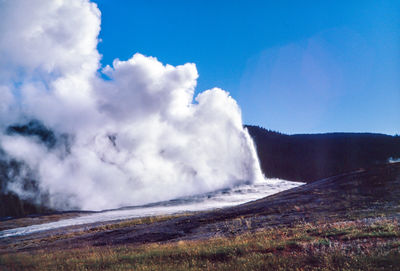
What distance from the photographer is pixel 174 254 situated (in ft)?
45.4

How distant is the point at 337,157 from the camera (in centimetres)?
19788

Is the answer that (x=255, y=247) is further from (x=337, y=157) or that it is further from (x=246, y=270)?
(x=337, y=157)

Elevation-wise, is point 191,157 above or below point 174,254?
above

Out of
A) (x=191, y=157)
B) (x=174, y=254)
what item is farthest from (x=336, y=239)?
(x=191, y=157)

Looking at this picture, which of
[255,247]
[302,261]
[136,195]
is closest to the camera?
[302,261]

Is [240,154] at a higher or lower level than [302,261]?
higher

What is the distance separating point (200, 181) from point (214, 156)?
1809 cm

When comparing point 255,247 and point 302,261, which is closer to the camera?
point 302,261

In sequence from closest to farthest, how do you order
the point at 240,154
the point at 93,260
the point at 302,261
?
the point at 302,261 < the point at 93,260 < the point at 240,154

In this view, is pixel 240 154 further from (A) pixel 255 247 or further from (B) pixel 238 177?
(A) pixel 255 247

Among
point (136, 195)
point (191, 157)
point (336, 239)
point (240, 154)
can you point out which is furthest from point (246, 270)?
point (136, 195)

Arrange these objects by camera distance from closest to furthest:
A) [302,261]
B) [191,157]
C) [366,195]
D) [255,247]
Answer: [302,261] → [255,247] → [366,195] → [191,157]

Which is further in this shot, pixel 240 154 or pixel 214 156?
pixel 214 156

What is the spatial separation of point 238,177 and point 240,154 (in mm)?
11576
